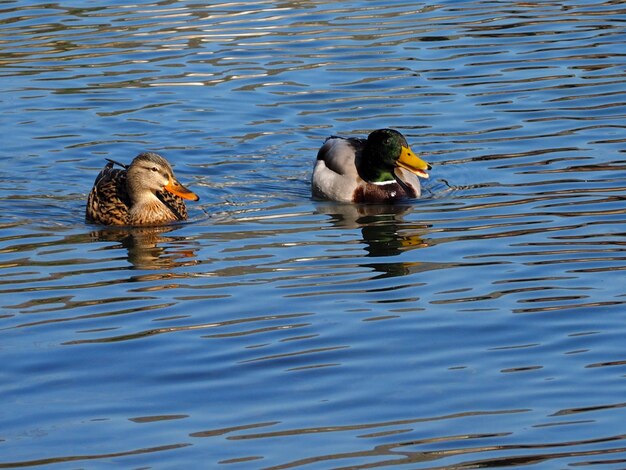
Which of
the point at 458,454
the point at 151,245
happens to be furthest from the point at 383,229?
the point at 458,454

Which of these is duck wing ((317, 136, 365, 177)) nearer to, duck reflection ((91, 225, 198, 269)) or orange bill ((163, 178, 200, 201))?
orange bill ((163, 178, 200, 201))

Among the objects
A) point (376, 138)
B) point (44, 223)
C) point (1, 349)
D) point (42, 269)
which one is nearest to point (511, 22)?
point (376, 138)

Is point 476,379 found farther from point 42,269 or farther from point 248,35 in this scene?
point 248,35

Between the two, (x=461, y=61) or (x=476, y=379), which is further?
(x=461, y=61)

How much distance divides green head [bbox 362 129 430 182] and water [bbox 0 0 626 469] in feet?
1.08

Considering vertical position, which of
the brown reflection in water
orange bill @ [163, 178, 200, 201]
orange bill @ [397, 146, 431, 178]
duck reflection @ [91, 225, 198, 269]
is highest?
orange bill @ [163, 178, 200, 201]

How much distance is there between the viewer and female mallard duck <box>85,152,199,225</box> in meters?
13.8

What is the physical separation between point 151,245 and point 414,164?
117 inches

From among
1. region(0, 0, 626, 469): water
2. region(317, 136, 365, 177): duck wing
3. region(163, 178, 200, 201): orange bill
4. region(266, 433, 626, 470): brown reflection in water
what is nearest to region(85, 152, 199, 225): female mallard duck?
region(163, 178, 200, 201): orange bill

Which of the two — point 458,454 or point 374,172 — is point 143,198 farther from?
point 458,454

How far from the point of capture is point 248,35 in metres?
21.5

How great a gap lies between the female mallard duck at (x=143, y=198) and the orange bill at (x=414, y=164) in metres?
2.20

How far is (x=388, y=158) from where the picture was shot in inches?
590

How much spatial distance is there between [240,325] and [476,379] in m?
1.90
